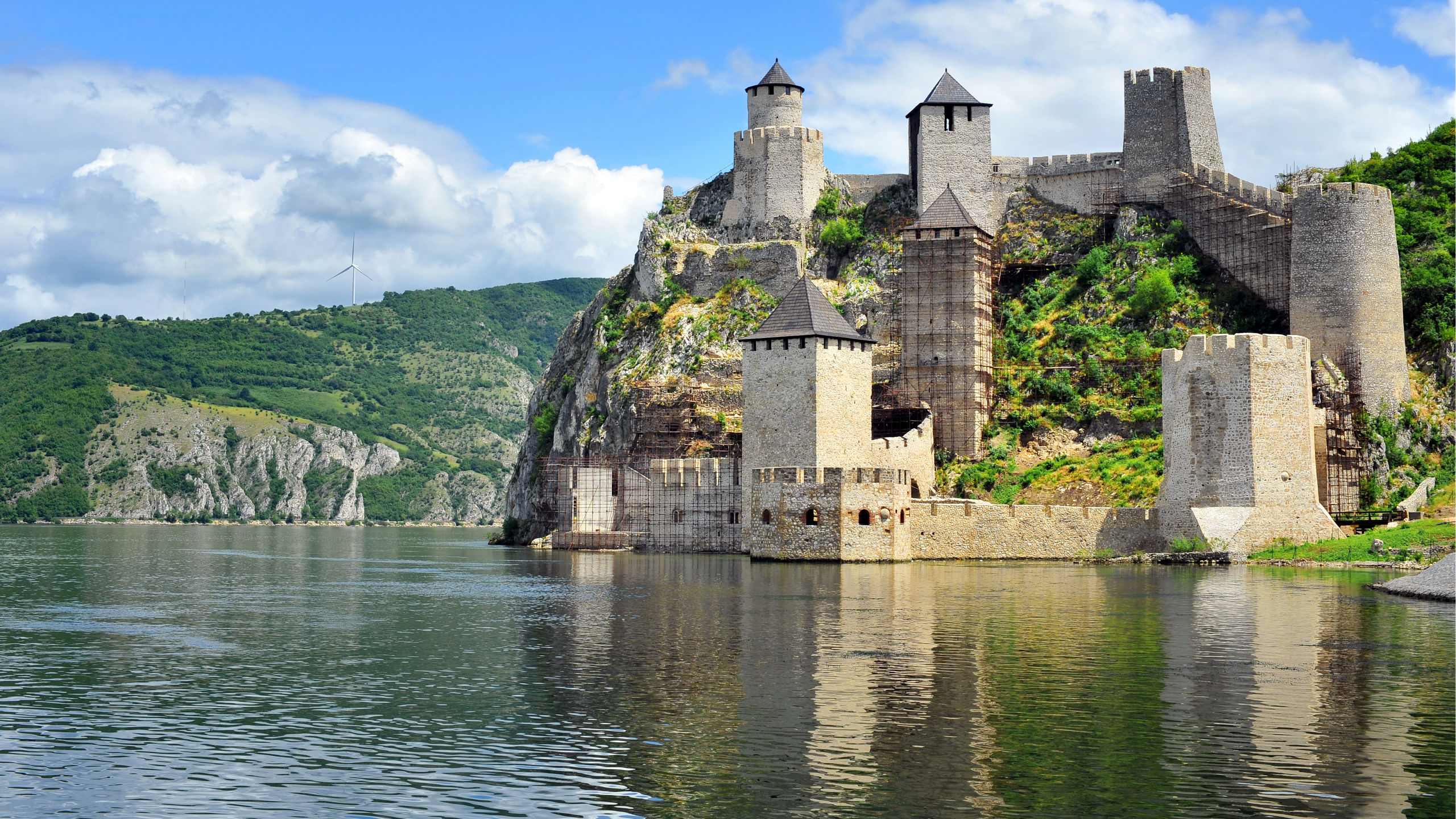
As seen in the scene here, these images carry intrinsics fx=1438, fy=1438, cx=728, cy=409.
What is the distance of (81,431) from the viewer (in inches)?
6447

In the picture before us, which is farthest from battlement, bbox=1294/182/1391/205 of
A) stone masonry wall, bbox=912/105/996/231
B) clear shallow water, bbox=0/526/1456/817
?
clear shallow water, bbox=0/526/1456/817

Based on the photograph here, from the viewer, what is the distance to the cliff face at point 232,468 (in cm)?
16350

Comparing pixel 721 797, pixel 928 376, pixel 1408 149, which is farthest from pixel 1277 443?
pixel 721 797

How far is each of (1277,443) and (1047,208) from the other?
25.3m

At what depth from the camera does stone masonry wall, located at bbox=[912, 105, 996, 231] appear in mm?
69375

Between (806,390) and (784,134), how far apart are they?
22.1 meters

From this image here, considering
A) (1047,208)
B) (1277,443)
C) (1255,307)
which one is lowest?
(1277,443)

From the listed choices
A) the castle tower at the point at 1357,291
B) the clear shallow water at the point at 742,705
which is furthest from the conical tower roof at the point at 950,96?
the clear shallow water at the point at 742,705

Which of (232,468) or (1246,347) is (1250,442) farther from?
(232,468)

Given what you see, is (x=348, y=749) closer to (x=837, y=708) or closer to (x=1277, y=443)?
(x=837, y=708)

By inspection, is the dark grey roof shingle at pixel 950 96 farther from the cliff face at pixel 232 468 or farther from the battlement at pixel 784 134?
the cliff face at pixel 232 468

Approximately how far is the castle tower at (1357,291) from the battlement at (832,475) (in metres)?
18.9

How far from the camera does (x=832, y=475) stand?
4972 centimetres

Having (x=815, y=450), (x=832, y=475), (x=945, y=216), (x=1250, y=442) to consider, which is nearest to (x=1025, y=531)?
(x=832, y=475)
